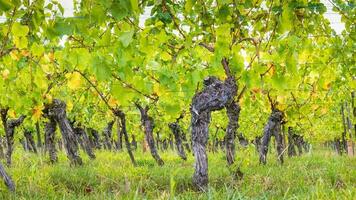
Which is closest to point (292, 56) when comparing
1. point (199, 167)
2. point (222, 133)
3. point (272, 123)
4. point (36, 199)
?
point (36, 199)

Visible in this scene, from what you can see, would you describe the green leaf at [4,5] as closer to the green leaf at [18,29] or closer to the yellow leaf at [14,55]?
the green leaf at [18,29]

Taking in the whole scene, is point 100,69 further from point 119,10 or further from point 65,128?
point 65,128

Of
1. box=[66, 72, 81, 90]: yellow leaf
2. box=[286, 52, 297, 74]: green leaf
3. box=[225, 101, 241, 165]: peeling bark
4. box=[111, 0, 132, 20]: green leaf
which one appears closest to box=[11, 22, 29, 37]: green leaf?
box=[111, 0, 132, 20]: green leaf

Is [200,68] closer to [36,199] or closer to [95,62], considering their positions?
[95,62]

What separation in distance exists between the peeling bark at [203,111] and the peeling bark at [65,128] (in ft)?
19.6

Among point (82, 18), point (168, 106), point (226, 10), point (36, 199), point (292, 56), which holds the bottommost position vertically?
point (36, 199)

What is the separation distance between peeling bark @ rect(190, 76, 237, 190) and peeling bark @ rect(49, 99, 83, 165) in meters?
5.96

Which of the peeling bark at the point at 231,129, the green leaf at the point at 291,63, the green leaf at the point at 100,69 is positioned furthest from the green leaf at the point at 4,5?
the peeling bark at the point at 231,129

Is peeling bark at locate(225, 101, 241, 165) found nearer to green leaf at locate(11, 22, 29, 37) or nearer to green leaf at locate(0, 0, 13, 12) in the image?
green leaf at locate(11, 22, 29, 37)

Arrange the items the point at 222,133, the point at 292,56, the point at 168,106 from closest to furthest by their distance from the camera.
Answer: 1. the point at 292,56
2. the point at 168,106
3. the point at 222,133

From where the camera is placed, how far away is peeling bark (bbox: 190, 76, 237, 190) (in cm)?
765

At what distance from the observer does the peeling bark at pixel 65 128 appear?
12.6 m

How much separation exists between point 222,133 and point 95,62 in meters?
26.4

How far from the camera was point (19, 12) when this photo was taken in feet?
11.7
